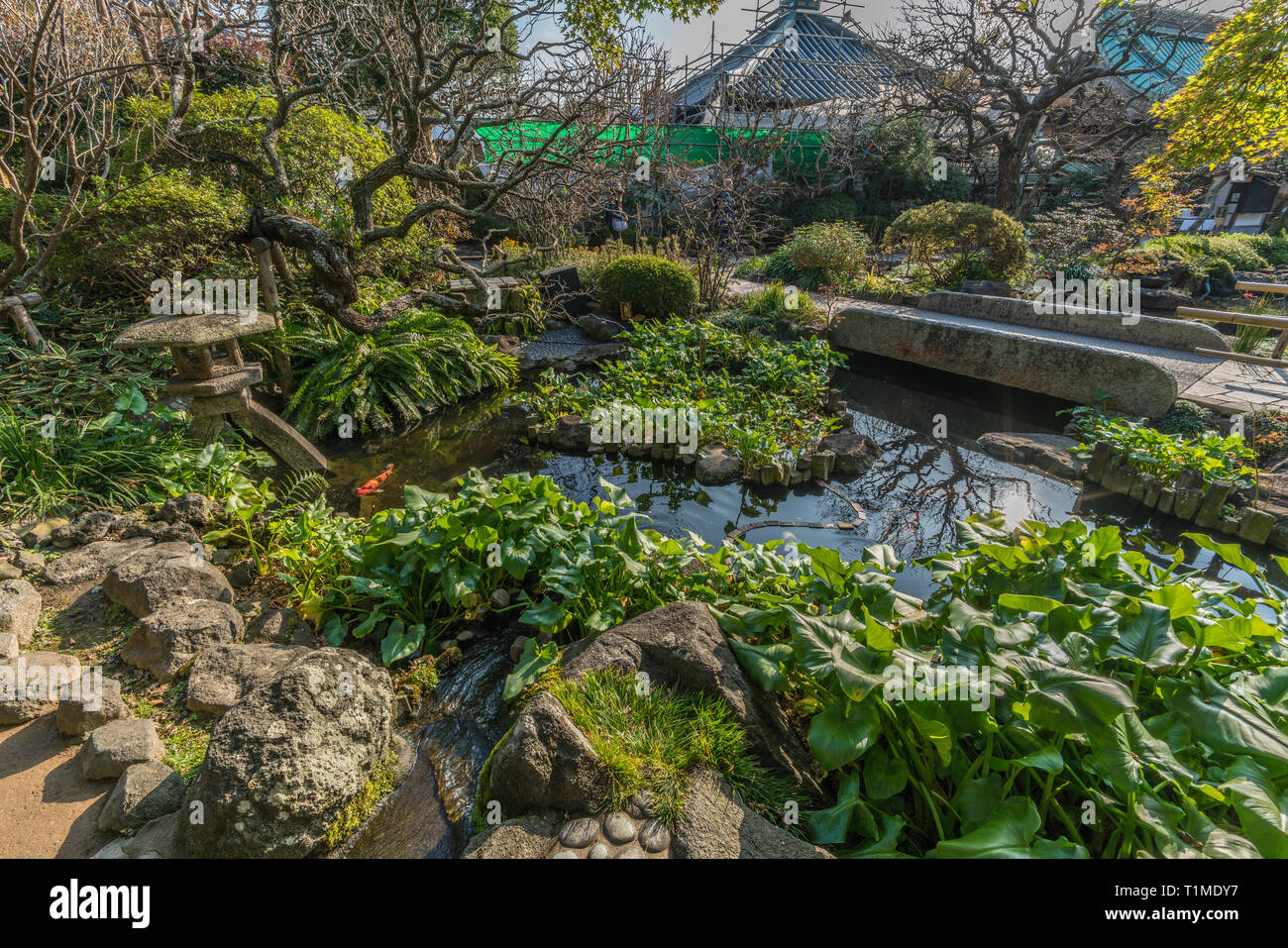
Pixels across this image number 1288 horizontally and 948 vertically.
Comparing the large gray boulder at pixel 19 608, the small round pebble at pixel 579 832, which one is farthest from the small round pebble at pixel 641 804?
the large gray boulder at pixel 19 608

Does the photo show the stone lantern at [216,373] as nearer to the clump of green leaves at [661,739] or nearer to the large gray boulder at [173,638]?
the large gray boulder at [173,638]

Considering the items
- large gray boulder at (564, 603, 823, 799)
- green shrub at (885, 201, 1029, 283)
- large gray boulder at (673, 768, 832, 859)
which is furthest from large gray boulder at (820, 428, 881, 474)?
green shrub at (885, 201, 1029, 283)

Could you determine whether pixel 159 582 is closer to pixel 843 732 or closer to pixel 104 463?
pixel 104 463

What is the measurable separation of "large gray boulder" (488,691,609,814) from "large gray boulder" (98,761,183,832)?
Result: 1188 millimetres

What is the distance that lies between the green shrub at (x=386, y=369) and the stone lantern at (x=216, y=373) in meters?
0.78

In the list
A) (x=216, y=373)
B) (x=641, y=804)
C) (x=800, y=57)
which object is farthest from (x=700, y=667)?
(x=800, y=57)

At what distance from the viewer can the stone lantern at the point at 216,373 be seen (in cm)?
372

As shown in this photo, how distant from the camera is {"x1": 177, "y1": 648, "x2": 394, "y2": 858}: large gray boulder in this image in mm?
1817

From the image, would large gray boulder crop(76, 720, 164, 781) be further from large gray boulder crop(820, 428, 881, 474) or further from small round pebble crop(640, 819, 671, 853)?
large gray boulder crop(820, 428, 881, 474)
